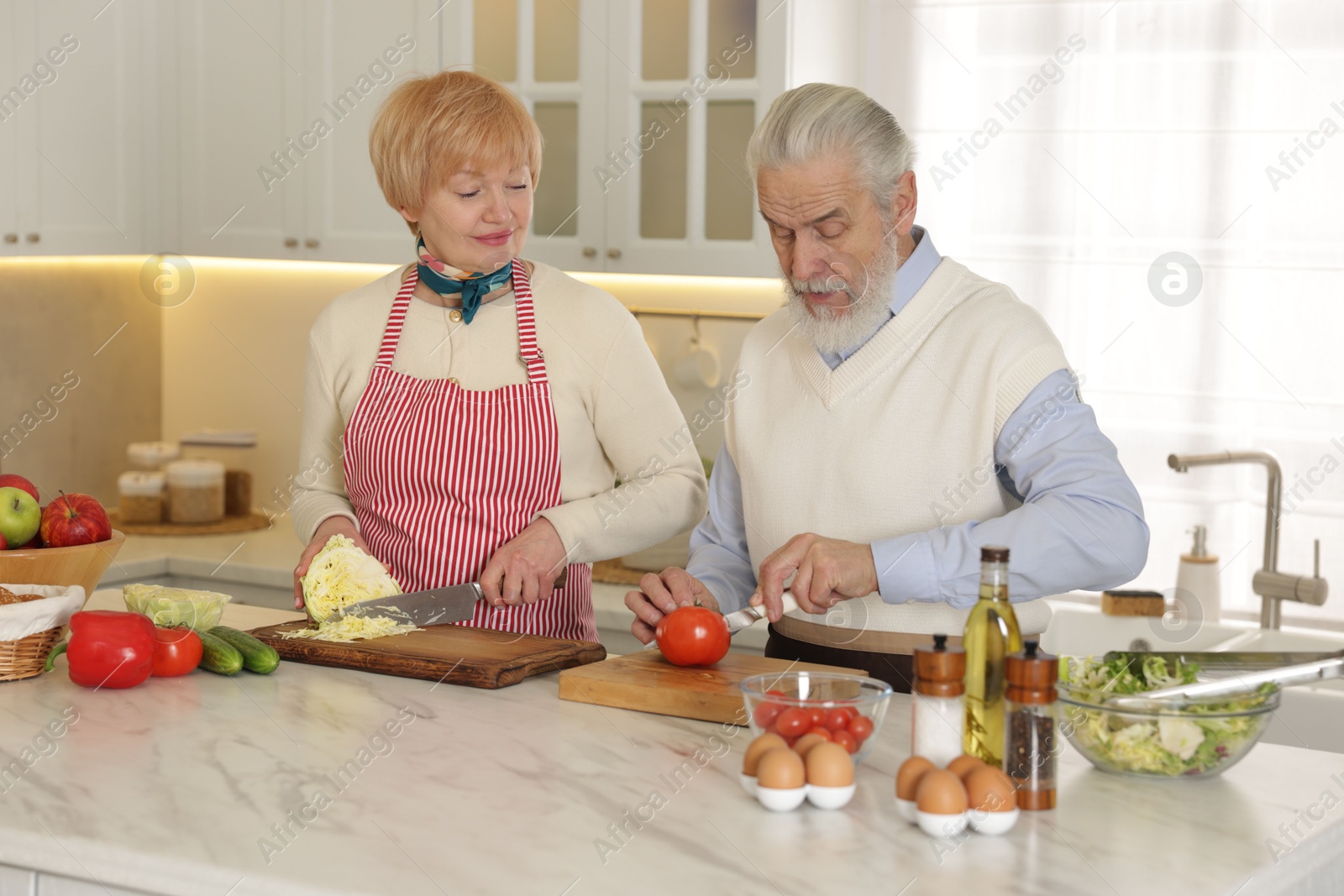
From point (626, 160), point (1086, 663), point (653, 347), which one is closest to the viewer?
point (1086, 663)

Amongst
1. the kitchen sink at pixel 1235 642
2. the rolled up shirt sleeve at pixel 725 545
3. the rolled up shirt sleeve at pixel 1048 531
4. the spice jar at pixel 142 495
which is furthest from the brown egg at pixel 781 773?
the spice jar at pixel 142 495

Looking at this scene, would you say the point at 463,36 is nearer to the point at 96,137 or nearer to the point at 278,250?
the point at 278,250

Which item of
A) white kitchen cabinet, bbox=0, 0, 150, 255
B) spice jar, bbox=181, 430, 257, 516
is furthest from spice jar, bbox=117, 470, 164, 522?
white kitchen cabinet, bbox=0, 0, 150, 255

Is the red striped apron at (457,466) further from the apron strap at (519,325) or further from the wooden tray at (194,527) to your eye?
the wooden tray at (194,527)

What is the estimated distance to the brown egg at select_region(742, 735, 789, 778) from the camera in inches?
52.4

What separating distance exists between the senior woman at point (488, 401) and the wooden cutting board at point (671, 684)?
1.31 feet

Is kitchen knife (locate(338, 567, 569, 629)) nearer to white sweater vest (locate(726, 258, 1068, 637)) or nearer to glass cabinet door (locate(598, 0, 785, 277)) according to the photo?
white sweater vest (locate(726, 258, 1068, 637))

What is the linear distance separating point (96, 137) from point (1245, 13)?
2.89 metres

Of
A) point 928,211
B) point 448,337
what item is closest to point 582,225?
point 928,211

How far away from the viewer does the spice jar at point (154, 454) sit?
4.02m

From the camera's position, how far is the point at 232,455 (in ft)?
13.6

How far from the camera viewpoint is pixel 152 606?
189cm

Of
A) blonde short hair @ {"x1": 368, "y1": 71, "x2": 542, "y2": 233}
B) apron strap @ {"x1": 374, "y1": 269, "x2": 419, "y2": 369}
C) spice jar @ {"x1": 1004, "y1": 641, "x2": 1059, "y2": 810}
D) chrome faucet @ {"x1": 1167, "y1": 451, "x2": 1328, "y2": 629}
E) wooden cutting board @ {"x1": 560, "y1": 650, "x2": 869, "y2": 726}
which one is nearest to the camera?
spice jar @ {"x1": 1004, "y1": 641, "x2": 1059, "y2": 810}

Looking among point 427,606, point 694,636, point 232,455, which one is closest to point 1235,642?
point 694,636
